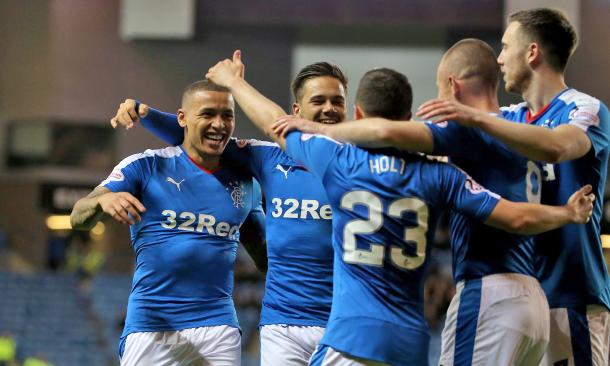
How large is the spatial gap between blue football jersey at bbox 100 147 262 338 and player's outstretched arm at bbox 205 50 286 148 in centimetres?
91

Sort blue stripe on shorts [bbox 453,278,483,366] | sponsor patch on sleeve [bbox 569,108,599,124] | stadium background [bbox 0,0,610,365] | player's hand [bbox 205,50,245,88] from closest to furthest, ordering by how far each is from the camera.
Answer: blue stripe on shorts [bbox 453,278,483,366], sponsor patch on sleeve [bbox 569,108,599,124], player's hand [bbox 205,50,245,88], stadium background [bbox 0,0,610,365]

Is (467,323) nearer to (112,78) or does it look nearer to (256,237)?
(256,237)

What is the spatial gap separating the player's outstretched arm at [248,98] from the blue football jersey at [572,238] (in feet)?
4.33

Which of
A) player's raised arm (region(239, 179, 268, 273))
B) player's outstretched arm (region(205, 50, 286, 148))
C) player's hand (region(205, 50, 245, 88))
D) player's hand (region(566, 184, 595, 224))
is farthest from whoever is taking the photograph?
player's raised arm (region(239, 179, 268, 273))

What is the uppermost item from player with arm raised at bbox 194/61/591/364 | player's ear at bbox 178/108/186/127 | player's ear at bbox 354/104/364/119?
player's ear at bbox 354/104/364/119

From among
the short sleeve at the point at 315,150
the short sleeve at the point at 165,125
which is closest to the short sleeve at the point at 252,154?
the short sleeve at the point at 165,125

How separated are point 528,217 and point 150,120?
2690 millimetres

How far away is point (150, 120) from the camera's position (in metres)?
5.57

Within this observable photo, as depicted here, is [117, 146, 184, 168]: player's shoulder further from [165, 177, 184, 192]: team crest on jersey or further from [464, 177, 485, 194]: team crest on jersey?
[464, 177, 485, 194]: team crest on jersey

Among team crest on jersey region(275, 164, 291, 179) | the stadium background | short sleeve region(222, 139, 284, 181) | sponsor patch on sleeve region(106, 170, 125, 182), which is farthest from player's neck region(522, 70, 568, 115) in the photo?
the stadium background

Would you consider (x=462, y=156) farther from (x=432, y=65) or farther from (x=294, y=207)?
(x=432, y=65)

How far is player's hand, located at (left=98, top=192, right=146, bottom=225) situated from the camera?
4633 millimetres

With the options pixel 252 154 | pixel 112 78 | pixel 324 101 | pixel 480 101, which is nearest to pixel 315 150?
pixel 480 101

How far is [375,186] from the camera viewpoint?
3801mm
